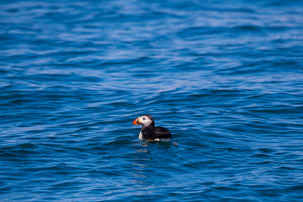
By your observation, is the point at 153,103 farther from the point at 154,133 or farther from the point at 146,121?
the point at 154,133

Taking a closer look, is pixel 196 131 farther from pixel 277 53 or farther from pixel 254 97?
pixel 277 53

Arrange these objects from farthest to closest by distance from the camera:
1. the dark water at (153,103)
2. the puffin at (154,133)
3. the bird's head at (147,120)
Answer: the bird's head at (147,120) < the puffin at (154,133) < the dark water at (153,103)

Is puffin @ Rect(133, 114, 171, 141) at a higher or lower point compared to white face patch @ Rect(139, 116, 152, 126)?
lower

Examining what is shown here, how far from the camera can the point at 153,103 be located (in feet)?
48.2

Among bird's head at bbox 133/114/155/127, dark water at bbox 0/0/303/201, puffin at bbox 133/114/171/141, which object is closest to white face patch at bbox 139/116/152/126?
bird's head at bbox 133/114/155/127

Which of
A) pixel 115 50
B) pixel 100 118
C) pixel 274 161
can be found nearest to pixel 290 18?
pixel 115 50

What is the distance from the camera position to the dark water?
8.80m

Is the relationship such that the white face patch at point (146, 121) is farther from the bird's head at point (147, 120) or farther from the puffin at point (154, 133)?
the puffin at point (154, 133)

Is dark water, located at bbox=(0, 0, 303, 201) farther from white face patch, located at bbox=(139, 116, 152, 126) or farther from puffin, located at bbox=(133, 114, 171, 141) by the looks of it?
white face patch, located at bbox=(139, 116, 152, 126)

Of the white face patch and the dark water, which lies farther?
→ the white face patch

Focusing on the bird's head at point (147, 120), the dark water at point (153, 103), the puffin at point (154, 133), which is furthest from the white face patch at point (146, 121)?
the dark water at point (153, 103)

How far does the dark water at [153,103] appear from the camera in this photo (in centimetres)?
880

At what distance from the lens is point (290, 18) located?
28094 millimetres

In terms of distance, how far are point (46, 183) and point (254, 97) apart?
8.17 metres
